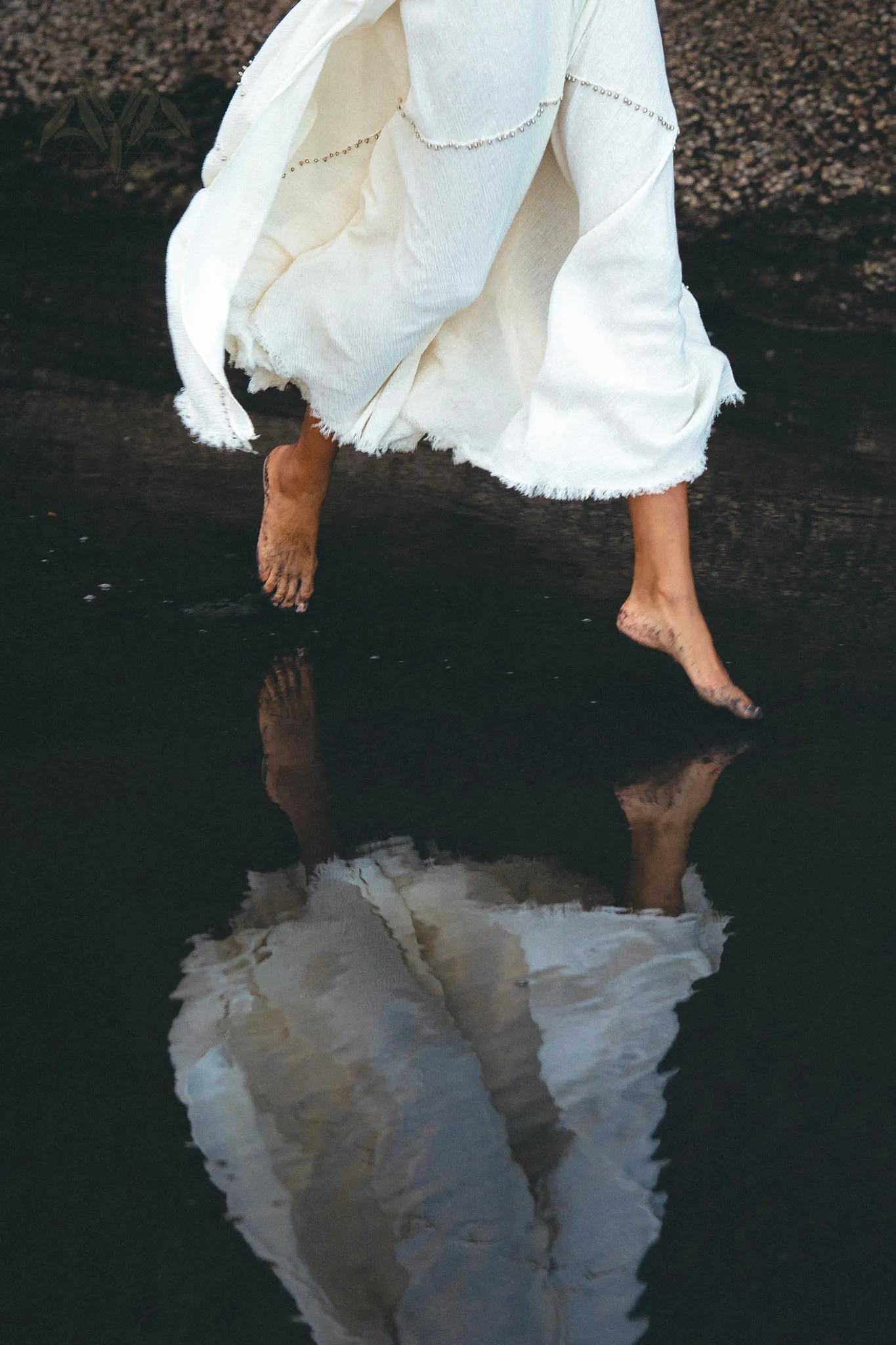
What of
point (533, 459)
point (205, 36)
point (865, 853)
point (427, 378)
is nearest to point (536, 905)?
point (865, 853)

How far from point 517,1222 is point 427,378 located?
1239 millimetres

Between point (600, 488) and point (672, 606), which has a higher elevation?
point (600, 488)

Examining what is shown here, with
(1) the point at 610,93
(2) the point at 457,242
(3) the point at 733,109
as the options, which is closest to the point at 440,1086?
(2) the point at 457,242

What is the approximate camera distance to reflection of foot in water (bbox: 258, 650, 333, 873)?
1.69 meters

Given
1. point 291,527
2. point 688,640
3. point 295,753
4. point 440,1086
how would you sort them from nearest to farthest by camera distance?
point 440,1086 < point 295,753 < point 688,640 < point 291,527

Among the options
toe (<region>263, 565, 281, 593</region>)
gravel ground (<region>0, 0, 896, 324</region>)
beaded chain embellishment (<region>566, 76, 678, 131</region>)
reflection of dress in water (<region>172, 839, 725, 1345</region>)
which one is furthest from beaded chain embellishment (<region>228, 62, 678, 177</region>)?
gravel ground (<region>0, 0, 896, 324</region>)

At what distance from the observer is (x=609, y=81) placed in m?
1.87

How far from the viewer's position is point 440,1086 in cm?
129

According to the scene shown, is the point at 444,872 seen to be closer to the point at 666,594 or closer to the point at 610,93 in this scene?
the point at 666,594

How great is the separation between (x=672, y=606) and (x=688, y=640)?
0.16ft

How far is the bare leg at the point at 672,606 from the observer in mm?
1980

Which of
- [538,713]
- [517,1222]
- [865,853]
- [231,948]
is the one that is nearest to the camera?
[517,1222]

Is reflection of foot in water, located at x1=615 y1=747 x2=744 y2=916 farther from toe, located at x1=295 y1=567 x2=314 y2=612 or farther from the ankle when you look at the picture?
toe, located at x1=295 y1=567 x2=314 y2=612

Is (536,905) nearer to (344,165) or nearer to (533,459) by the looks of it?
(533,459)
